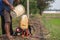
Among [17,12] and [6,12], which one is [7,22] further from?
[17,12]

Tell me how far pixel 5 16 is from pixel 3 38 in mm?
677

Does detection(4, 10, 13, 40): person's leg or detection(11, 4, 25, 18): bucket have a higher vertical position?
detection(11, 4, 25, 18): bucket

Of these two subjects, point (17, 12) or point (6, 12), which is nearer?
point (6, 12)

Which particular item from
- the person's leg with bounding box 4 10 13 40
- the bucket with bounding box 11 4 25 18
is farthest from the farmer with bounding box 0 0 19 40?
the bucket with bounding box 11 4 25 18

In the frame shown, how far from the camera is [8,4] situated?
814cm

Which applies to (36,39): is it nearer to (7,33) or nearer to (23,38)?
(23,38)

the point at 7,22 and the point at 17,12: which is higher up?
the point at 17,12

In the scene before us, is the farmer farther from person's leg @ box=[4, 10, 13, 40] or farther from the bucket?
the bucket

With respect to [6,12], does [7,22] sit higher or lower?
lower

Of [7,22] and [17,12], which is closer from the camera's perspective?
[7,22]

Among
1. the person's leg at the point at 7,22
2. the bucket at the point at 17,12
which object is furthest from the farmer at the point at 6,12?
the bucket at the point at 17,12

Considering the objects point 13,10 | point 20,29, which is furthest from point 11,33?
point 13,10

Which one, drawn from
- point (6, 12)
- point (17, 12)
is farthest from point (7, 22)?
point (17, 12)

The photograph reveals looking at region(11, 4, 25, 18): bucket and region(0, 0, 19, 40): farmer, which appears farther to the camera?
region(11, 4, 25, 18): bucket
